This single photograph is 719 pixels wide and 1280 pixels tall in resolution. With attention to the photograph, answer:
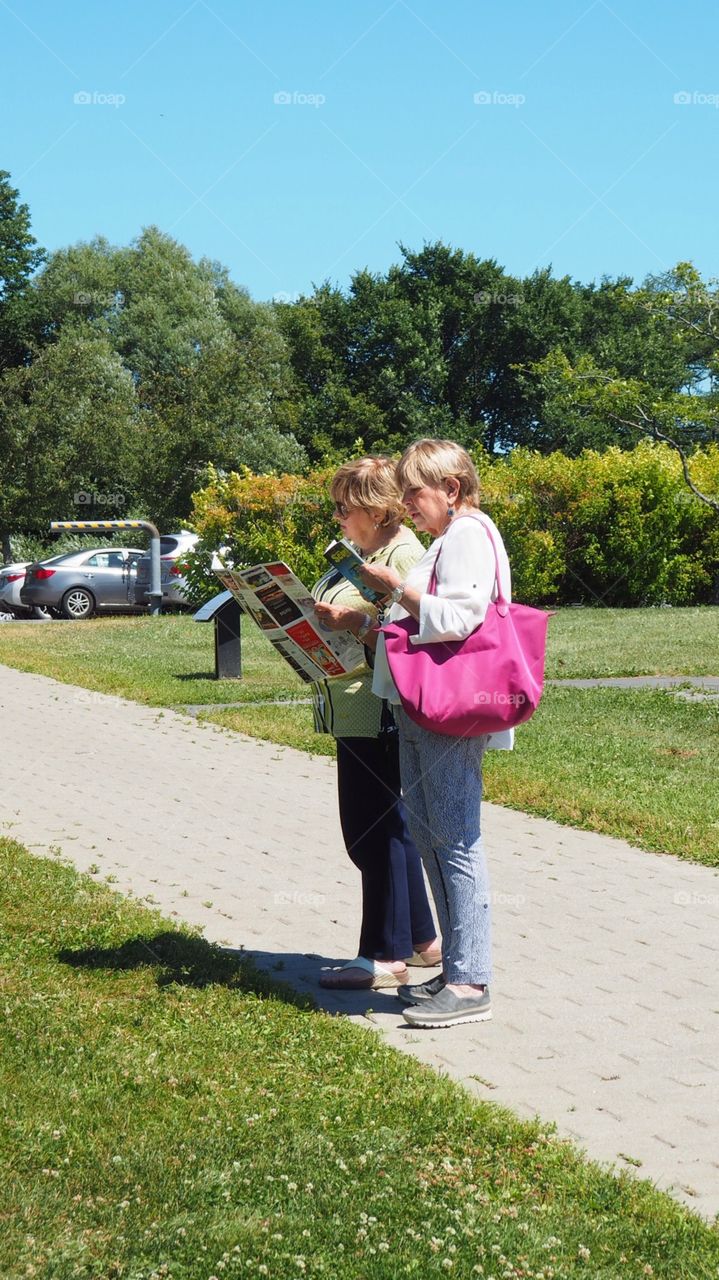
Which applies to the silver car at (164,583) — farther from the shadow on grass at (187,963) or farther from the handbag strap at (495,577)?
the handbag strap at (495,577)

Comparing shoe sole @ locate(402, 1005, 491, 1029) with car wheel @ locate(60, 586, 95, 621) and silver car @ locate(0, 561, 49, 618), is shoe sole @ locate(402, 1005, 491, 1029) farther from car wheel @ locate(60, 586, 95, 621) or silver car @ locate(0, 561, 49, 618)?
silver car @ locate(0, 561, 49, 618)

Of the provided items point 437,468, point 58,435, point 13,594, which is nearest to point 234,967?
point 437,468

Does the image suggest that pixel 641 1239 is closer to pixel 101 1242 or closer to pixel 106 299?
pixel 101 1242

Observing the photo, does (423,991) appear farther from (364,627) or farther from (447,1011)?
(364,627)

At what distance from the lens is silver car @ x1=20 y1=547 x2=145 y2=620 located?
25250 millimetres

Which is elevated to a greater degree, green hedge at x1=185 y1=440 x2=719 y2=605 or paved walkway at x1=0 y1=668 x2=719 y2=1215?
green hedge at x1=185 y1=440 x2=719 y2=605

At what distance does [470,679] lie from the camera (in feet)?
13.9

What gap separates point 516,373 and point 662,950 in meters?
48.8

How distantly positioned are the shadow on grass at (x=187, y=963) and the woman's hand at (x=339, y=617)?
4.35ft

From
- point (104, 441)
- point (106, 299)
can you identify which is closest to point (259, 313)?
point (106, 299)

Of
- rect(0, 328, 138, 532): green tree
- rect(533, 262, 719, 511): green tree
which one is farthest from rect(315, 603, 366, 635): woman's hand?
rect(0, 328, 138, 532): green tree

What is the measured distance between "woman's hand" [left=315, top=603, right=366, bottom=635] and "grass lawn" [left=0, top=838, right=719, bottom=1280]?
4.36 ft

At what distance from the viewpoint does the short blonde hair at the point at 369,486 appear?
15.5 feet

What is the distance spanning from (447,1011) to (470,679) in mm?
1159
